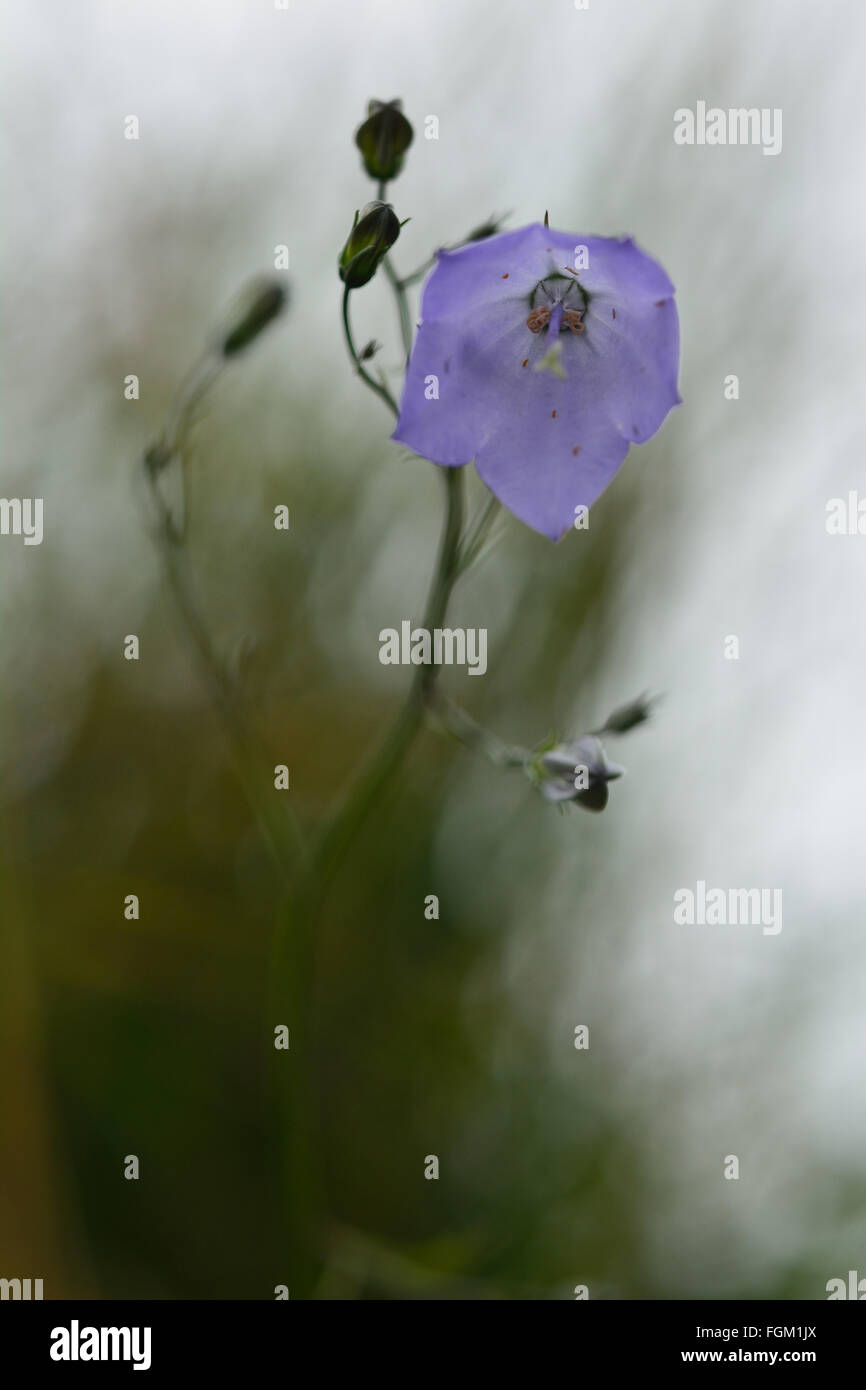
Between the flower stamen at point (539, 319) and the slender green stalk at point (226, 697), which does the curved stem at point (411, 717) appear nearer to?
the slender green stalk at point (226, 697)

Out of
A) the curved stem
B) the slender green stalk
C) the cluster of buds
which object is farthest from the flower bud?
the cluster of buds

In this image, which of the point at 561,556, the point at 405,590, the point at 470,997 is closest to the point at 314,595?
the point at 405,590

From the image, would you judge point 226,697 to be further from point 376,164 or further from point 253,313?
point 376,164

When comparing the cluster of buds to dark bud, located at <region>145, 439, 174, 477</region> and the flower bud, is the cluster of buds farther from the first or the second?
the flower bud

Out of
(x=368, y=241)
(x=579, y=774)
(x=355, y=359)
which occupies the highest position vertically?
(x=368, y=241)

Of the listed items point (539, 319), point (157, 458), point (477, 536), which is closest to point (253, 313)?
point (157, 458)

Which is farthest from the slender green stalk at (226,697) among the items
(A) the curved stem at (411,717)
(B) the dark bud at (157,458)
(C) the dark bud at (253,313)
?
(C) the dark bud at (253,313)
